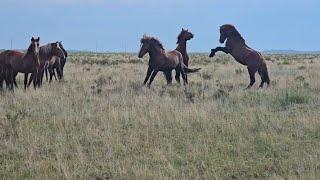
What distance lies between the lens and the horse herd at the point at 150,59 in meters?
16.0

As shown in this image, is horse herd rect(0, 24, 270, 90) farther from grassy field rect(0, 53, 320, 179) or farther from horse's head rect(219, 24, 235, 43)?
grassy field rect(0, 53, 320, 179)

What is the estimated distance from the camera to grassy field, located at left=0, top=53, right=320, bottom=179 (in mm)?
7312

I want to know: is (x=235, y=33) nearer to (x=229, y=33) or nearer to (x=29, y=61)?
(x=229, y=33)

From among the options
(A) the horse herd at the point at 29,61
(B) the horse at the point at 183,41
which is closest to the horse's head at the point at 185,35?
(B) the horse at the point at 183,41

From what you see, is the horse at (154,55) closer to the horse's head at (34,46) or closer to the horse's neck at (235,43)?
the horse's neck at (235,43)

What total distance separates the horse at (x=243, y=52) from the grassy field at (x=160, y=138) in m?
4.24

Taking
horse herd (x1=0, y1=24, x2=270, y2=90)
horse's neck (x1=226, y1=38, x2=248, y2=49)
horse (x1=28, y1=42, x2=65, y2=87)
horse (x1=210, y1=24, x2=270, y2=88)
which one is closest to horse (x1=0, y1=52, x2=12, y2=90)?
horse herd (x1=0, y1=24, x2=270, y2=90)

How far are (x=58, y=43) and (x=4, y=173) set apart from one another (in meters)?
10.9

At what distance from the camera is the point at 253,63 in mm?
17750

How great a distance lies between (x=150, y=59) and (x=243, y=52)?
3.15 meters

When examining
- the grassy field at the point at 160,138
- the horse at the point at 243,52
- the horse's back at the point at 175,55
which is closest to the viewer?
the grassy field at the point at 160,138

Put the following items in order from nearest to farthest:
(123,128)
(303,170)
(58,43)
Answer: (303,170), (123,128), (58,43)

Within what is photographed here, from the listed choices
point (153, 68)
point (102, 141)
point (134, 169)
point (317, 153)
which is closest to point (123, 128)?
point (102, 141)

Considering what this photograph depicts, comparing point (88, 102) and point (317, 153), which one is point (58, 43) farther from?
point (317, 153)
